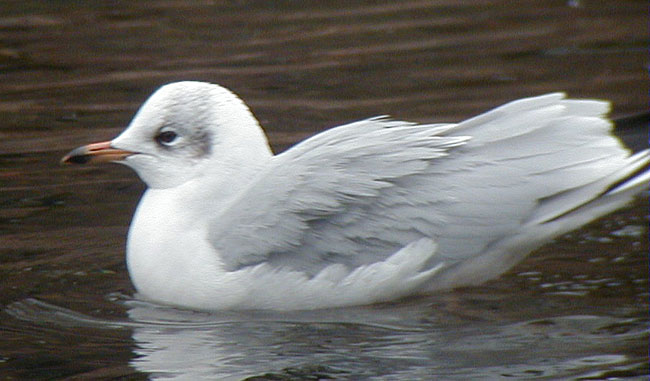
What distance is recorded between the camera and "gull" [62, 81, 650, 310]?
5.69m

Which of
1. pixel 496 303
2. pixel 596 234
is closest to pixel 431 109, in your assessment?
pixel 596 234

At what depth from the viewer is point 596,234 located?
6.68 m

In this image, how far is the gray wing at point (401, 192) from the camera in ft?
18.6

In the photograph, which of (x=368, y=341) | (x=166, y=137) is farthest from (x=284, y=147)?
(x=368, y=341)

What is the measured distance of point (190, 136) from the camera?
19.5ft

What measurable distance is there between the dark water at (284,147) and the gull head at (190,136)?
2.11 feet

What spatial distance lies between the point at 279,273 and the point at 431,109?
11.0 feet

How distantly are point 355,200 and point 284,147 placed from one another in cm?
246

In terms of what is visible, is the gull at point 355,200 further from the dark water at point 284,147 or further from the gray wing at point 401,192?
the dark water at point 284,147

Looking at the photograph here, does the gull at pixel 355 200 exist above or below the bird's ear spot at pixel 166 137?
below

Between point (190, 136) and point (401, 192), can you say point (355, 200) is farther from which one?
point (190, 136)

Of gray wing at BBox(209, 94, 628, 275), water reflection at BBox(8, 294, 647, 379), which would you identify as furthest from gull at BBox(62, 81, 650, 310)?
water reflection at BBox(8, 294, 647, 379)

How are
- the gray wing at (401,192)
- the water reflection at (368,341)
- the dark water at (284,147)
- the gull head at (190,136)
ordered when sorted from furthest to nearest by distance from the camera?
the gull head at (190,136) < the gray wing at (401,192) < the dark water at (284,147) < the water reflection at (368,341)

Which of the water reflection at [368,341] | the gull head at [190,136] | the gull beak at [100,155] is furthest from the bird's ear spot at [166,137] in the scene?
the water reflection at [368,341]
